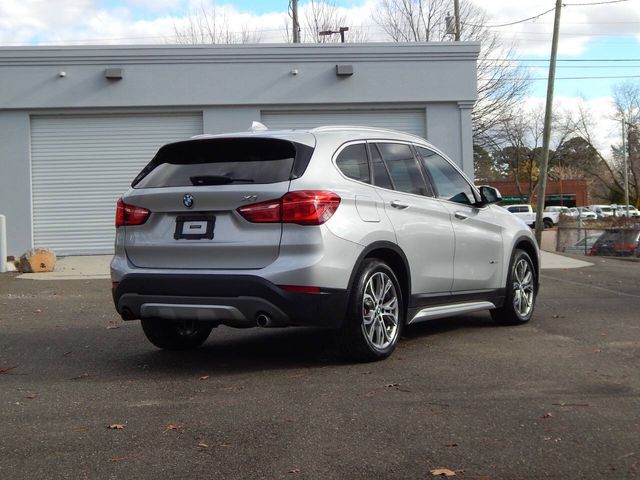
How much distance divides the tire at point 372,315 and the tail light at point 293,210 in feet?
2.02

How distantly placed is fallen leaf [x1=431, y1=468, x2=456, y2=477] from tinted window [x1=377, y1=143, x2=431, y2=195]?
133 inches

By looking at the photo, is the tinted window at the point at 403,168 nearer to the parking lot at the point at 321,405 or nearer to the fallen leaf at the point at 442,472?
the parking lot at the point at 321,405

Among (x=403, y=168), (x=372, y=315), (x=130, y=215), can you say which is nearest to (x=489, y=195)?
(x=403, y=168)

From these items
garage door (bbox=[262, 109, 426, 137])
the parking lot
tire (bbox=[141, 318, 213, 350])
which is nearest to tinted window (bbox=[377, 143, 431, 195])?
the parking lot

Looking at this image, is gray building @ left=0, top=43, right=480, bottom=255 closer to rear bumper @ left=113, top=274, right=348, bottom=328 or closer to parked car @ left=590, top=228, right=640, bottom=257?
parked car @ left=590, top=228, right=640, bottom=257

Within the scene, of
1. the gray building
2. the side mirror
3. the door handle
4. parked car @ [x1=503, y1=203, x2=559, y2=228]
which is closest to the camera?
the door handle

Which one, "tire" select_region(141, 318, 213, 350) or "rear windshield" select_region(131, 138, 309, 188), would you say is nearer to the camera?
"rear windshield" select_region(131, 138, 309, 188)

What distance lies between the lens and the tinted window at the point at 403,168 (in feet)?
23.2

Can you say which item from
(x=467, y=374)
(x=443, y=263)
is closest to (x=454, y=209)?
(x=443, y=263)

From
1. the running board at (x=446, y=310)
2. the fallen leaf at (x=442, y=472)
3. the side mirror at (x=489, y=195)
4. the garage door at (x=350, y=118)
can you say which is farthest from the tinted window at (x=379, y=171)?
the garage door at (x=350, y=118)

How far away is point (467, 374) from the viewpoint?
6.07 metres

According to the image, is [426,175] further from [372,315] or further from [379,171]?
[372,315]

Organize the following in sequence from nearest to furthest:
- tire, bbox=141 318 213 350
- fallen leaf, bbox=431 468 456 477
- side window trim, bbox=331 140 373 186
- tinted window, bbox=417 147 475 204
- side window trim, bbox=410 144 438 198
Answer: fallen leaf, bbox=431 468 456 477
side window trim, bbox=331 140 373 186
tire, bbox=141 318 213 350
side window trim, bbox=410 144 438 198
tinted window, bbox=417 147 475 204

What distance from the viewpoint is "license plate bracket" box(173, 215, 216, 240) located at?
6102 millimetres
